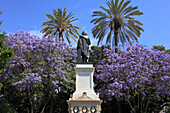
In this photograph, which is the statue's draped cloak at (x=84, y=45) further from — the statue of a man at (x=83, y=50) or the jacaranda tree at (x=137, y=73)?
the jacaranda tree at (x=137, y=73)

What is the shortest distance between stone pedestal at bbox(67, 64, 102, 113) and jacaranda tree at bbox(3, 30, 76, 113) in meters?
7.60

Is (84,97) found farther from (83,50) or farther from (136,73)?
(136,73)

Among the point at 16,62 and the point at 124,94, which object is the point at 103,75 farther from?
the point at 16,62

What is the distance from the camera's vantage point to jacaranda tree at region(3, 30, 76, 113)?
19281 mm

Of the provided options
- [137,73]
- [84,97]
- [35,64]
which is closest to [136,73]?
[137,73]

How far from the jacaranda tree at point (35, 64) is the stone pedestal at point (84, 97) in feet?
24.9

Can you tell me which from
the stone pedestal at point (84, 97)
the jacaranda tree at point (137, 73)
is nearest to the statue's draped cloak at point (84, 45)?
the stone pedestal at point (84, 97)

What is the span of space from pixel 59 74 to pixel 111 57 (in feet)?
19.6

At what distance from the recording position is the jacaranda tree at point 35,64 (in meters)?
19.3

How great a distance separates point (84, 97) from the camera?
11.8m

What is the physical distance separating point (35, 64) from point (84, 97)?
10.2 metres

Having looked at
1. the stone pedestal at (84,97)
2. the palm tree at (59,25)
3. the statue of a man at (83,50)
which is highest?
the palm tree at (59,25)

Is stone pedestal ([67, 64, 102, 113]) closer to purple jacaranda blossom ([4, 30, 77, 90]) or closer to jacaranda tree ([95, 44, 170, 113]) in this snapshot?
purple jacaranda blossom ([4, 30, 77, 90])

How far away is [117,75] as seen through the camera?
2180 centimetres
